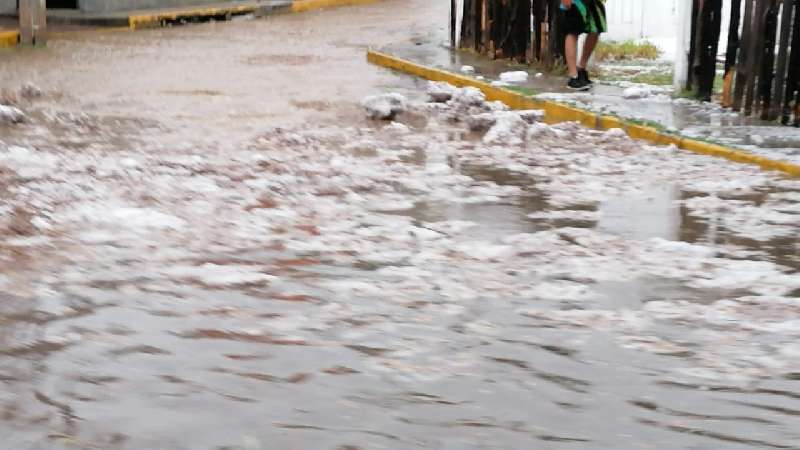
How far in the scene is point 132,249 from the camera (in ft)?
17.9

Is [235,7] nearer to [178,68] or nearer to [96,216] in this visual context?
[178,68]

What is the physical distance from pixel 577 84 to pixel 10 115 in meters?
5.37

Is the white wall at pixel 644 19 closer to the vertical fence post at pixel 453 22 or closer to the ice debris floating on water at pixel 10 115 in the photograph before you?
the vertical fence post at pixel 453 22

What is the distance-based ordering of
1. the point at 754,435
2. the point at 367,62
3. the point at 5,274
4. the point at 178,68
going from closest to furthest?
the point at 754,435 < the point at 5,274 < the point at 178,68 < the point at 367,62

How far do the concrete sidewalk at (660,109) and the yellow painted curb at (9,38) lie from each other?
6967 mm

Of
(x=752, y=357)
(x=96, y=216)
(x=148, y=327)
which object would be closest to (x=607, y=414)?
(x=752, y=357)

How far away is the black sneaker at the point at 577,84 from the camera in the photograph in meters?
11.1

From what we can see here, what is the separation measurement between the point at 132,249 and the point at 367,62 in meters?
9.92

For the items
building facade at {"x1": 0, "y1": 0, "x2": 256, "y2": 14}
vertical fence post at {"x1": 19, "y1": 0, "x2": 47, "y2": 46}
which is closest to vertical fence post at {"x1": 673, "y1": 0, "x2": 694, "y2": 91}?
vertical fence post at {"x1": 19, "y1": 0, "x2": 47, "y2": 46}

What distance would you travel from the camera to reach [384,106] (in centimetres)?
1007

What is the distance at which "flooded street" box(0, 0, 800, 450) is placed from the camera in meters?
3.50

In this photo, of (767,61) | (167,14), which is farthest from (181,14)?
(767,61)

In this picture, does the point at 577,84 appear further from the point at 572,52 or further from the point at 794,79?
the point at 794,79

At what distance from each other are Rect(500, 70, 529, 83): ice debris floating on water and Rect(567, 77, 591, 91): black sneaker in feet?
2.32
